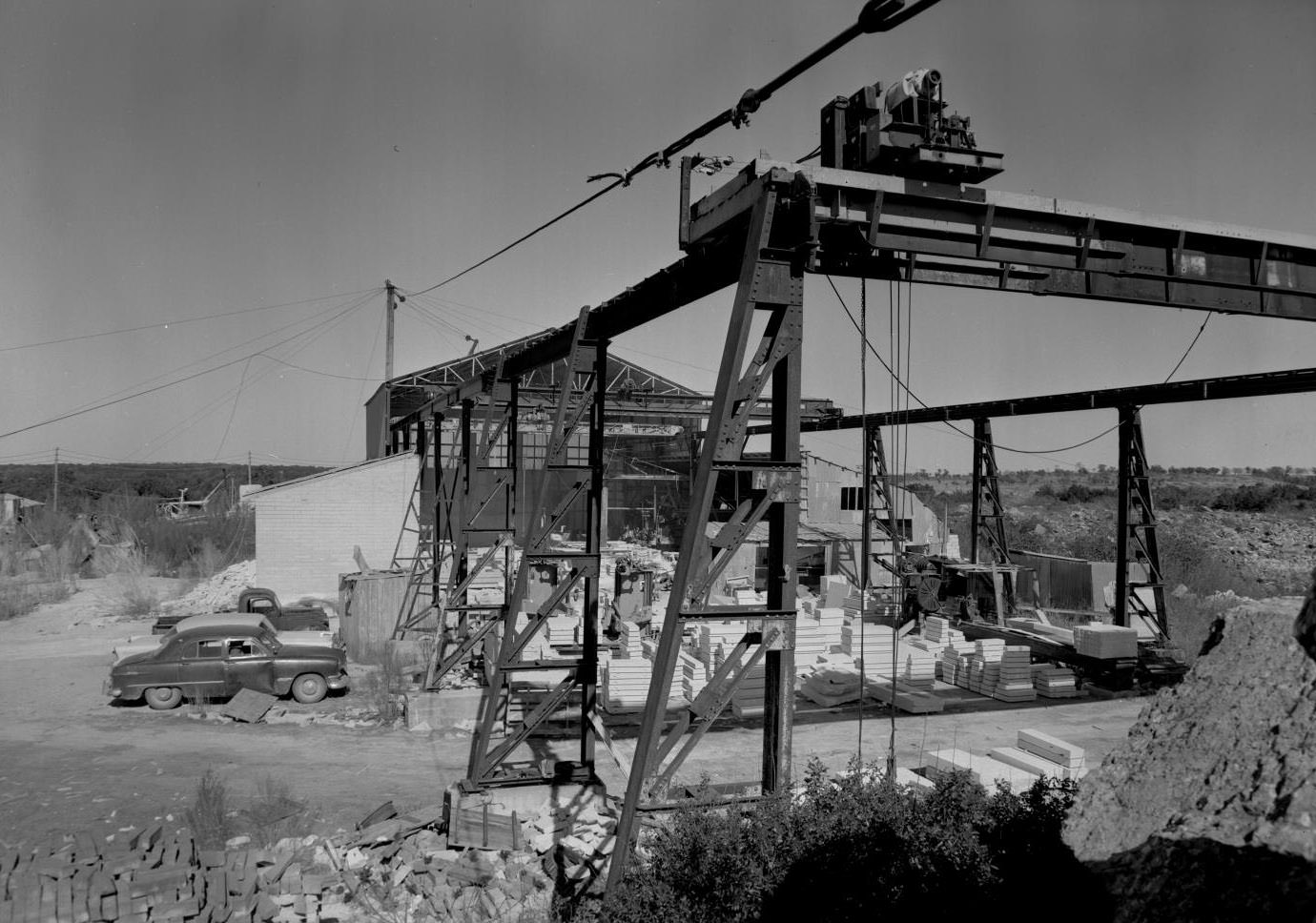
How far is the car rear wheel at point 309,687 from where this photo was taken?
51.6 ft

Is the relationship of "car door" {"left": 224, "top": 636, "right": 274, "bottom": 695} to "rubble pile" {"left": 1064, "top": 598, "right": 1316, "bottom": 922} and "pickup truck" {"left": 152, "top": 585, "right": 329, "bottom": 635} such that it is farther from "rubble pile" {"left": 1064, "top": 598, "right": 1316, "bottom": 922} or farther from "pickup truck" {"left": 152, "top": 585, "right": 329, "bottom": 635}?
"rubble pile" {"left": 1064, "top": 598, "right": 1316, "bottom": 922}

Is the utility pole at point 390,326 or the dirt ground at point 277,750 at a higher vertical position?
the utility pole at point 390,326

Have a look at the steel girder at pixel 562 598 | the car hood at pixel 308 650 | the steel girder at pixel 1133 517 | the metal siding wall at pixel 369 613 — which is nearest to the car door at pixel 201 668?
the car hood at pixel 308 650

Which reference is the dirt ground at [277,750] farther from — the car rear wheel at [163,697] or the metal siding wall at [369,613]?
the metal siding wall at [369,613]

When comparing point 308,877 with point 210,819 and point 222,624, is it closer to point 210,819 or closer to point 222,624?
point 210,819

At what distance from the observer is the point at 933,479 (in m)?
101

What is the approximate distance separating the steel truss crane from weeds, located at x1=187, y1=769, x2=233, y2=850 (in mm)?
5475

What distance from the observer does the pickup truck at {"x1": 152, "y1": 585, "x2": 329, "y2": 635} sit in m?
20.1

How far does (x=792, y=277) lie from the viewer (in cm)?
648

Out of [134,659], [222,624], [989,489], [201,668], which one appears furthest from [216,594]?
[989,489]

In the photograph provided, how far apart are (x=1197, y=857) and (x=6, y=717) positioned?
58.9 ft

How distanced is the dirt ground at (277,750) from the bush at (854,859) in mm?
4598

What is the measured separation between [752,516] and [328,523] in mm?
23216

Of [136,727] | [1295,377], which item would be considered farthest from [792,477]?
[136,727]
